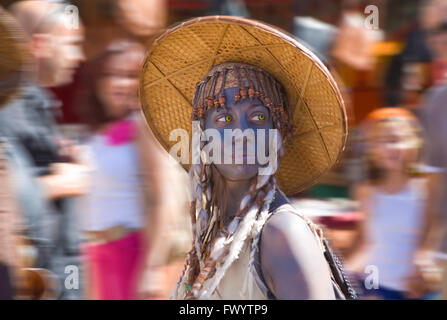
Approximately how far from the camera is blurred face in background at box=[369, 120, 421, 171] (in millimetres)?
3469

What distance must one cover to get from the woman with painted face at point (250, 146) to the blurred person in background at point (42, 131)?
1.07 m

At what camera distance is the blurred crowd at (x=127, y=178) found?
3.26m

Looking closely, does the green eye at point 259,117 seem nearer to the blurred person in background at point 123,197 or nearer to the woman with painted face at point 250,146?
the woman with painted face at point 250,146

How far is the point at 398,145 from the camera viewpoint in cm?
348

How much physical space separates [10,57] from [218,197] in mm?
958

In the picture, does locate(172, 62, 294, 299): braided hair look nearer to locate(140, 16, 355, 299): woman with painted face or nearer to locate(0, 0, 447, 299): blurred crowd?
locate(140, 16, 355, 299): woman with painted face

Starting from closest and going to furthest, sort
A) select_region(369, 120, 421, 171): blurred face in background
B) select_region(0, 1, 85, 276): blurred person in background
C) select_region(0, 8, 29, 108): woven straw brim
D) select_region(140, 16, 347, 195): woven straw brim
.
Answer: select_region(140, 16, 347, 195): woven straw brim → select_region(0, 8, 29, 108): woven straw brim → select_region(0, 1, 85, 276): blurred person in background → select_region(369, 120, 421, 171): blurred face in background

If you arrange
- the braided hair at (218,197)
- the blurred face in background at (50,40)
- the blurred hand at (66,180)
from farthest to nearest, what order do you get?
the blurred face in background at (50,40) → the blurred hand at (66,180) → the braided hair at (218,197)

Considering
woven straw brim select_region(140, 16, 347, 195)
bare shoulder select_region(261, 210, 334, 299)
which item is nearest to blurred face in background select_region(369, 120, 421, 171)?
woven straw brim select_region(140, 16, 347, 195)

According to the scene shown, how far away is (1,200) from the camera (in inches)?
96.9

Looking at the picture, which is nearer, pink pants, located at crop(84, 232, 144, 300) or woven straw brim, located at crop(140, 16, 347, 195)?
woven straw brim, located at crop(140, 16, 347, 195)

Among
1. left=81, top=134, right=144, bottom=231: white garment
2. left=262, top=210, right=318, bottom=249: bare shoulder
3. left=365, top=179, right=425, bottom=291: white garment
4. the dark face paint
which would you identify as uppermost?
the dark face paint

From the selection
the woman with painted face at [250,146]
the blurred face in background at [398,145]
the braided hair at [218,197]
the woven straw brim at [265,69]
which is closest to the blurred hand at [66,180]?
the woven straw brim at [265,69]

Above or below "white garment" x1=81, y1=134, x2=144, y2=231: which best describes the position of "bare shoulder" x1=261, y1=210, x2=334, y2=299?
above
